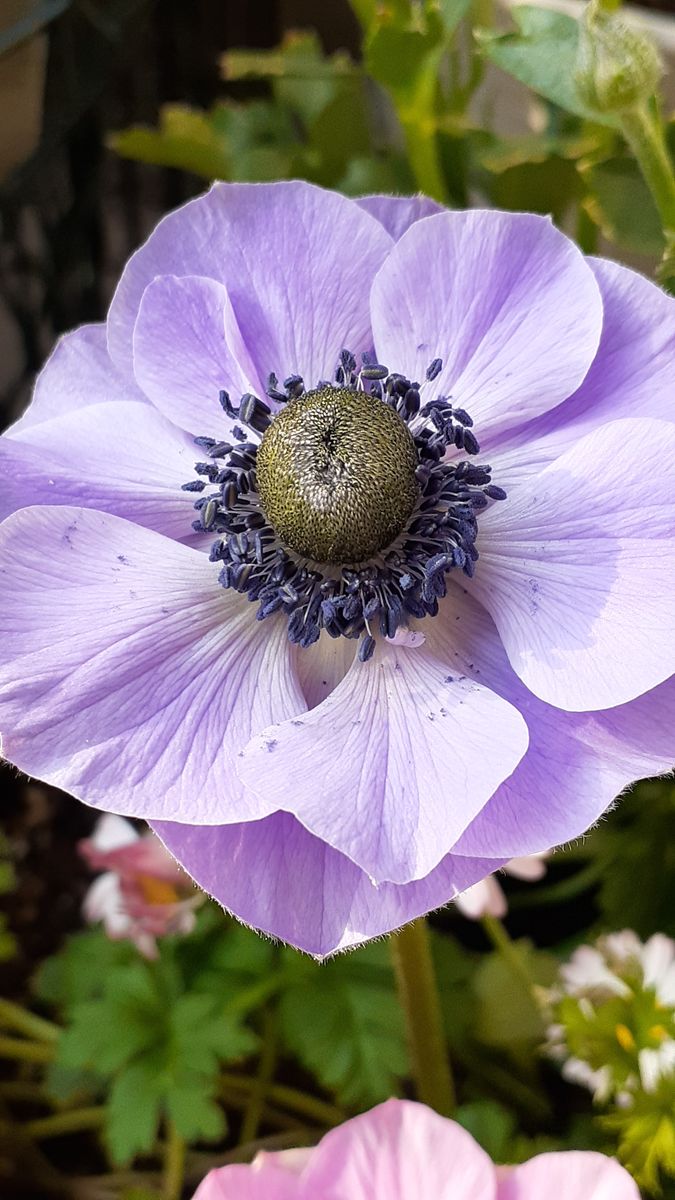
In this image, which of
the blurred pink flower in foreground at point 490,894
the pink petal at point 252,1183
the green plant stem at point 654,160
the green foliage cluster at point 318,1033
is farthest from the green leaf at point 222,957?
the green plant stem at point 654,160

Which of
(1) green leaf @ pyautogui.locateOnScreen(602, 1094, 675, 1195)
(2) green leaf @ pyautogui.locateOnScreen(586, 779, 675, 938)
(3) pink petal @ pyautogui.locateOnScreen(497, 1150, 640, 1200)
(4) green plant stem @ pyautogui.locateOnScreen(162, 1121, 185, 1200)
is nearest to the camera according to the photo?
(3) pink petal @ pyautogui.locateOnScreen(497, 1150, 640, 1200)

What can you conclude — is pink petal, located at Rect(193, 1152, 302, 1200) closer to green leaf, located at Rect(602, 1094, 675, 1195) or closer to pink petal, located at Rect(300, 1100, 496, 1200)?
pink petal, located at Rect(300, 1100, 496, 1200)

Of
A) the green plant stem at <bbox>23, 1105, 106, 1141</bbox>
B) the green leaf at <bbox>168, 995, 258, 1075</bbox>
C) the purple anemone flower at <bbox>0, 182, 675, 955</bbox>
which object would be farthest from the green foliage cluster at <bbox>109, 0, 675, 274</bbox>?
the green plant stem at <bbox>23, 1105, 106, 1141</bbox>

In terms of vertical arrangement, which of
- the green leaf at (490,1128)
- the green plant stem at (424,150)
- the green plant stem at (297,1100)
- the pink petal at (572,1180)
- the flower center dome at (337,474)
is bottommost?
the green plant stem at (297,1100)

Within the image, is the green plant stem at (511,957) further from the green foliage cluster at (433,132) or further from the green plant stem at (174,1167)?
the green foliage cluster at (433,132)

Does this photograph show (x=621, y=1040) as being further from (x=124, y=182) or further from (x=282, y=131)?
(x=124, y=182)

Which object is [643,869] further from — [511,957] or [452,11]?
[452,11]

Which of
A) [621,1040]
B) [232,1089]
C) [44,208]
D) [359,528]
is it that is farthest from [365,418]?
[44,208]
